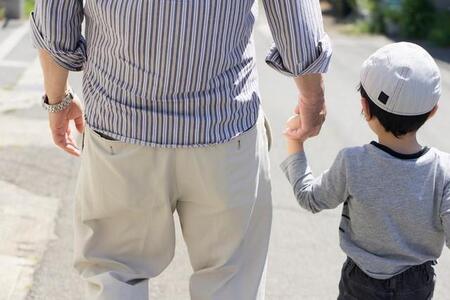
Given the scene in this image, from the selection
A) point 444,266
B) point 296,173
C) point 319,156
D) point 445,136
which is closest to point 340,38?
point 445,136

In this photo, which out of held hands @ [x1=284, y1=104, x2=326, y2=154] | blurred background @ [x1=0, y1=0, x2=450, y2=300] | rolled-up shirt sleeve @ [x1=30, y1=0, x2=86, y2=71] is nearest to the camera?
rolled-up shirt sleeve @ [x1=30, y1=0, x2=86, y2=71]

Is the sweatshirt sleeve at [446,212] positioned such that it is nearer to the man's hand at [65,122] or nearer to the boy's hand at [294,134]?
the boy's hand at [294,134]

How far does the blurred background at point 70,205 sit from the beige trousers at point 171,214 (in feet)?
3.90

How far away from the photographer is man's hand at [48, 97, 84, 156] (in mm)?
2654

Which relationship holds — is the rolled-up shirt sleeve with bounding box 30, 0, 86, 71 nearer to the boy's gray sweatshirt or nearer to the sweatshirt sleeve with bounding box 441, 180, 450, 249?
the boy's gray sweatshirt

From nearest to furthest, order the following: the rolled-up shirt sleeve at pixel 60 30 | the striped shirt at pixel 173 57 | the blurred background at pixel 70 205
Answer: the striped shirt at pixel 173 57
the rolled-up shirt sleeve at pixel 60 30
the blurred background at pixel 70 205

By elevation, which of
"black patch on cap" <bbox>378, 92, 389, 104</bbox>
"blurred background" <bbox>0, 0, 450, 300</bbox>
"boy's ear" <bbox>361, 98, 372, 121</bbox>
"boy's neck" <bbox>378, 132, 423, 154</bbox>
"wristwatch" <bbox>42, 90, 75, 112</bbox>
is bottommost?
"blurred background" <bbox>0, 0, 450, 300</bbox>

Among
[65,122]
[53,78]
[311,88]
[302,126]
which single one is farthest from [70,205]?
[311,88]

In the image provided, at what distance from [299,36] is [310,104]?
0.24 metres

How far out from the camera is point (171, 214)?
2.47 m

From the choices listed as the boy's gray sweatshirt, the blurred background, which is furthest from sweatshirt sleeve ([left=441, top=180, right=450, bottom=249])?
the blurred background

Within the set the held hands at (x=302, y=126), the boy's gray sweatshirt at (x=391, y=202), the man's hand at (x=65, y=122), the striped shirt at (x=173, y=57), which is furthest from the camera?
the man's hand at (x=65, y=122)

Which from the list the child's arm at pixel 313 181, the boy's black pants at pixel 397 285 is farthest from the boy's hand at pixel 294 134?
the boy's black pants at pixel 397 285

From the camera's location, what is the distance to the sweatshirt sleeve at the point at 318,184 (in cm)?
250
